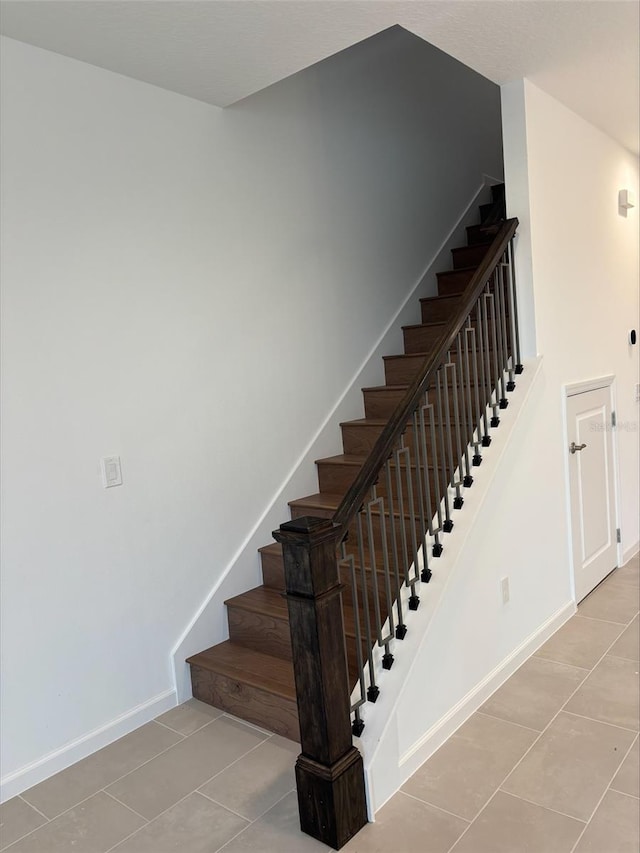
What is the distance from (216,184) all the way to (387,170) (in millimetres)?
1531

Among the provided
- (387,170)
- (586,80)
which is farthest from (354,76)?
(586,80)

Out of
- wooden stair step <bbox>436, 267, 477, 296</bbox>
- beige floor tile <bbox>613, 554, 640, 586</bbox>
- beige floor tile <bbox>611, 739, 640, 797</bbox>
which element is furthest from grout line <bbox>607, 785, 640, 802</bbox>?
wooden stair step <bbox>436, 267, 477, 296</bbox>

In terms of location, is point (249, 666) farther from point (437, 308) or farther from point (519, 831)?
point (437, 308)

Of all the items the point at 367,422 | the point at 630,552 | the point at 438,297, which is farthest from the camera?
the point at 630,552

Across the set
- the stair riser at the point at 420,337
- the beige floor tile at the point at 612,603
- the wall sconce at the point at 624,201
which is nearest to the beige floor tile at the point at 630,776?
the beige floor tile at the point at 612,603

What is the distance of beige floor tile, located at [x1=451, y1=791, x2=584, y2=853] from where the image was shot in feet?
6.45

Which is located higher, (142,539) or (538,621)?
(142,539)

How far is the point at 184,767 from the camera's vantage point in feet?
8.17

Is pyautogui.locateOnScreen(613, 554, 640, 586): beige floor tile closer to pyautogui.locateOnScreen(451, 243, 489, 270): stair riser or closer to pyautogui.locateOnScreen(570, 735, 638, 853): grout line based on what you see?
pyautogui.locateOnScreen(570, 735, 638, 853): grout line

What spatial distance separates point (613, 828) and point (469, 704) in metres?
0.74

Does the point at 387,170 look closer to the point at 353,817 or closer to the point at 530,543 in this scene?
the point at 530,543

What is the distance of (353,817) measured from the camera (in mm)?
2078

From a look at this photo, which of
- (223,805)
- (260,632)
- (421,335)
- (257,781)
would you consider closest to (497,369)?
(421,335)

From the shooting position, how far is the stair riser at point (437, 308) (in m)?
4.25
